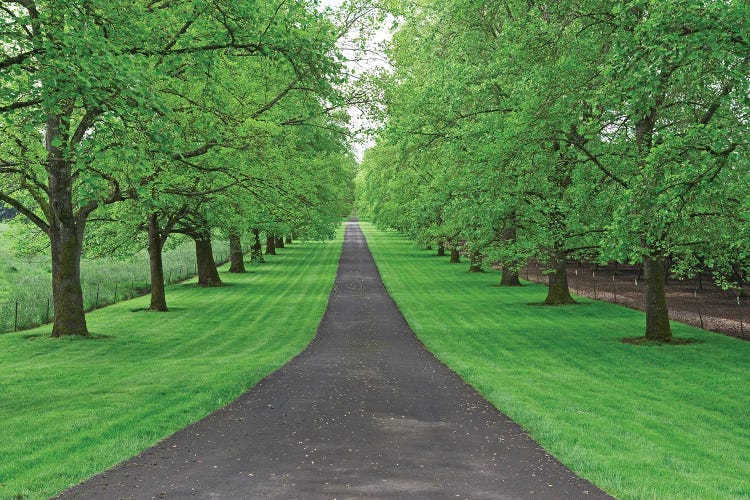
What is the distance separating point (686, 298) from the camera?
109 feet

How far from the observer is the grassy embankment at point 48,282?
27.2 m

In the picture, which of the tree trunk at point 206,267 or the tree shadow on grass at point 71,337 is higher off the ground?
the tree trunk at point 206,267

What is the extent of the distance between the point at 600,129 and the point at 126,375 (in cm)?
1495

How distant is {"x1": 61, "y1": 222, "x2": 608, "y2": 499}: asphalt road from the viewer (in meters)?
7.06

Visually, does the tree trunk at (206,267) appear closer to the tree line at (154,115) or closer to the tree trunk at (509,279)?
the tree line at (154,115)

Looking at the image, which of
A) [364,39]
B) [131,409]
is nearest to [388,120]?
[364,39]

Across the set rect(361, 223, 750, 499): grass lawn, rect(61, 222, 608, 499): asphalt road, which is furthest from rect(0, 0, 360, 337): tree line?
rect(361, 223, 750, 499): grass lawn

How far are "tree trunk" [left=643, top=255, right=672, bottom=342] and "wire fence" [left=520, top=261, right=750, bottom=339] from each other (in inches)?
134

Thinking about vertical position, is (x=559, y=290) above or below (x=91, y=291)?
below

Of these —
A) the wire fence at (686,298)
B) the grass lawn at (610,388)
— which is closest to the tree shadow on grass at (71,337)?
the grass lawn at (610,388)

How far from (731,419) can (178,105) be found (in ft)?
54.8

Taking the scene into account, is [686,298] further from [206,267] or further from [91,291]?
[91,291]

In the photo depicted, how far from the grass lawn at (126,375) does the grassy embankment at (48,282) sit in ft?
6.92

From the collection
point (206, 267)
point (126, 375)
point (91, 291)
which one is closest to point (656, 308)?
point (126, 375)
